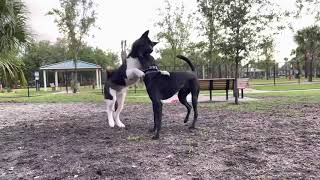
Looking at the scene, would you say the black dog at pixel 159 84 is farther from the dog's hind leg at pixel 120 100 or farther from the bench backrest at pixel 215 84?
the bench backrest at pixel 215 84

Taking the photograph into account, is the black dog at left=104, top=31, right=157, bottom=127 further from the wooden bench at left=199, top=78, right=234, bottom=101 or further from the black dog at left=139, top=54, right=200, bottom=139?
the wooden bench at left=199, top=78, right=234, bottom=101

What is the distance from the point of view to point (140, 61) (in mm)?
6387

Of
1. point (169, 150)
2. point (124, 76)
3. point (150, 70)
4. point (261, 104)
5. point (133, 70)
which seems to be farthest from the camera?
point (261, 104)

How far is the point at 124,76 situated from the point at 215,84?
6847mm

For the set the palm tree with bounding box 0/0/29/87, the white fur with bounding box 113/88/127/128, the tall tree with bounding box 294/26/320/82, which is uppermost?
the tall tree with bounding box 294/26/320/82

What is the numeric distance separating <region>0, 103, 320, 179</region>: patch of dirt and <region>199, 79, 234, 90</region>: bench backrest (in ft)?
15.8

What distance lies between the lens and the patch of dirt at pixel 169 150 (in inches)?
165

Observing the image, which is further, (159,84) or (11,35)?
(11,35)

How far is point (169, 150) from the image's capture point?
16.9 feet

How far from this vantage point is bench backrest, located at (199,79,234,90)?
1291cm

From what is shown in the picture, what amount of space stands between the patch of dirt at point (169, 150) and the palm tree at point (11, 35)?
2.15 meters

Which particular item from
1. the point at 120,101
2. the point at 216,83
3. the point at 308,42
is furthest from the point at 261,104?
the point at 308,42

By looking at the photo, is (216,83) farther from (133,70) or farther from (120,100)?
(133,70)

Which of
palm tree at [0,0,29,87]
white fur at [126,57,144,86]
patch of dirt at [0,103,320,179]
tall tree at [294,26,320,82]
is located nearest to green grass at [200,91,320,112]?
patch of dirt at [0,103,320,179]
